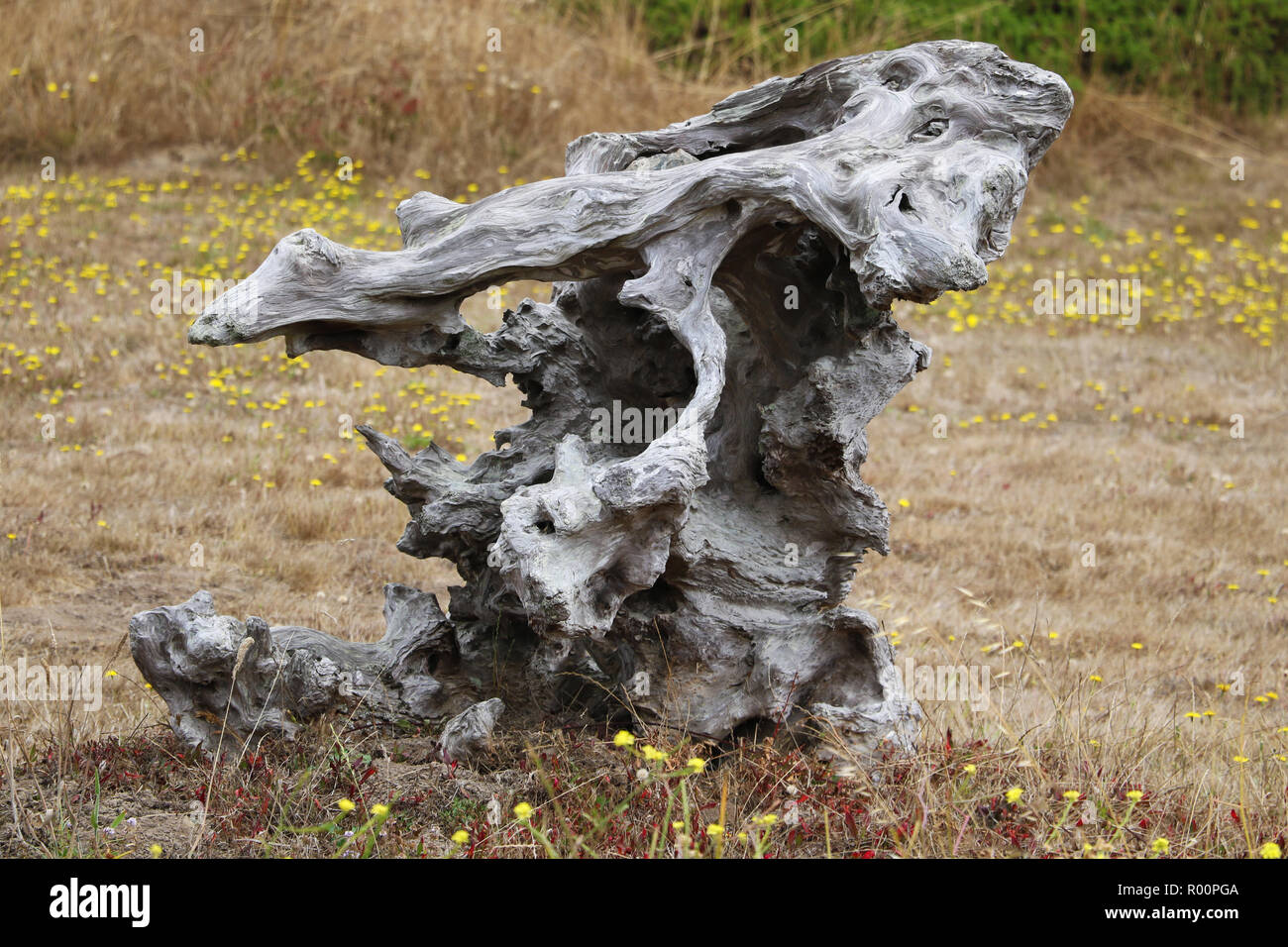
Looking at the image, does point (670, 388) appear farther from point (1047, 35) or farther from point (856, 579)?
point (1047, 35)

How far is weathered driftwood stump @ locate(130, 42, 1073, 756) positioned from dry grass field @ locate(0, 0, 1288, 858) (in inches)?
8.7

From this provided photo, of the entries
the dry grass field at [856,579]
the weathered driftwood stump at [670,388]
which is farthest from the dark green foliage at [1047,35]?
the weathered driftwood stump at [670,388]

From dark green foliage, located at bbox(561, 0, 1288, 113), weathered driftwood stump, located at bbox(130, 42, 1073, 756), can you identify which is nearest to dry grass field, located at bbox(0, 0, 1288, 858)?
weathered driftwood stump, located at bbox(130, 42, 1073, 756)

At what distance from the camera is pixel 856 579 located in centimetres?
673

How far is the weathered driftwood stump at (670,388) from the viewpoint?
3.53 metres

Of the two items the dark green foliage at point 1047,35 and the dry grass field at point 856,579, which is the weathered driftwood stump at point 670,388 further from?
the dark green foliage at point 1047,35

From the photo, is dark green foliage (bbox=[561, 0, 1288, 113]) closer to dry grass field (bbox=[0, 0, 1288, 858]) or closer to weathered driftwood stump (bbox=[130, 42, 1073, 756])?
dry grass field (bbox=[0, 0, 1288, 858])

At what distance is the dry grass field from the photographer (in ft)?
12.3

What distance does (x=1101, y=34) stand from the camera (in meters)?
14.0

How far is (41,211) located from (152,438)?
4137 millimetres

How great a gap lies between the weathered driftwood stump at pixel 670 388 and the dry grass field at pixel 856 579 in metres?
0.22
